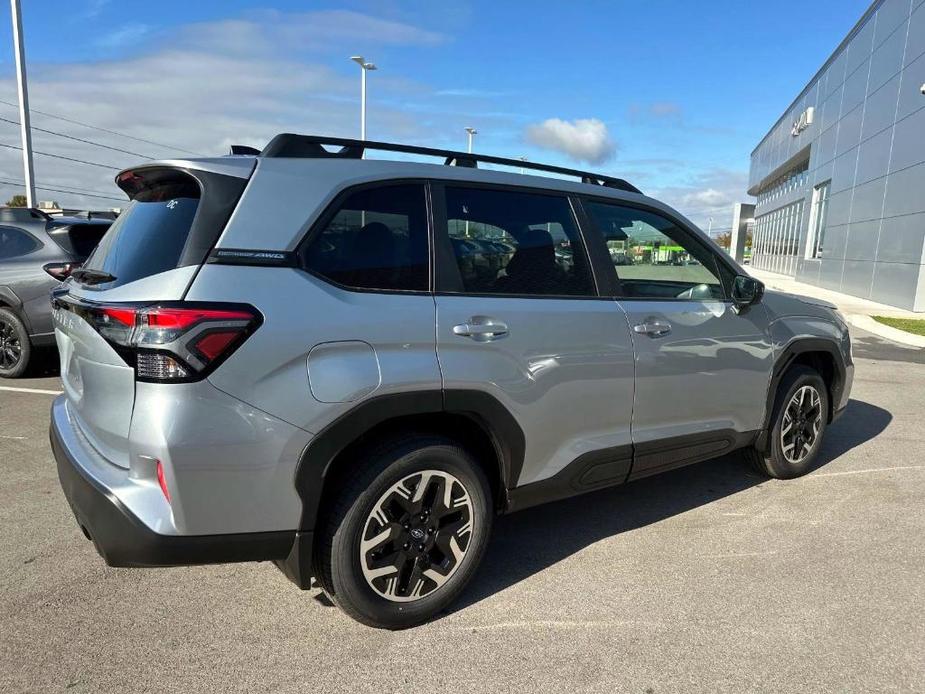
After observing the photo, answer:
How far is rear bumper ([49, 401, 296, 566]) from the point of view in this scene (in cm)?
218

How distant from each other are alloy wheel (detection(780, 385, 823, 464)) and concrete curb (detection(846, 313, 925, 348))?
327 inches

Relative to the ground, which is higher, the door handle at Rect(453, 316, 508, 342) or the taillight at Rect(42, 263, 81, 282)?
the door handle at Rect(453, 316, 508, 342)

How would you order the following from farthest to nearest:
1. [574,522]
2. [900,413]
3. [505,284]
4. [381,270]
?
1. [900,413]
2. [574,522]
3. [505,284]
4. [381,270]

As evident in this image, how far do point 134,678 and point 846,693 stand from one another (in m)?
2.52

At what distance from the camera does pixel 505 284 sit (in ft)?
9.48

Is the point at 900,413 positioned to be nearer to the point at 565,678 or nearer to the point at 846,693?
the point at 846,693

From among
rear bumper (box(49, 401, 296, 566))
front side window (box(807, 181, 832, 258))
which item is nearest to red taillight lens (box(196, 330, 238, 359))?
rear bumper (box(49, 401, 296, 566))

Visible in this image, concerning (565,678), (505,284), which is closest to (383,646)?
(565,678)

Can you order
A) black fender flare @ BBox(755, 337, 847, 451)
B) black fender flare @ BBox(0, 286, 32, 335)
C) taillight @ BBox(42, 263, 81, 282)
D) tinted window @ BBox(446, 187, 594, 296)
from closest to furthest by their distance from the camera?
tinted window @ BBox(446, 187, 594, 296) → black fender flare @ BBox(755, 337, 847, 451) → taillight @ BBox(42, 263, 81, 282) → black fender flare @ BBox(0, 286, 32, 335)

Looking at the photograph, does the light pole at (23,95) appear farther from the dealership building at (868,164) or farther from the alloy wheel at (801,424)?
the dealership building at (868,164)

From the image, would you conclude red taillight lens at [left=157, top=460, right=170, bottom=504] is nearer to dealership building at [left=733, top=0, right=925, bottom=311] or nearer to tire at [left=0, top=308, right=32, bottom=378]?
tire at [left=0, top=308, right=32, bottom=378]

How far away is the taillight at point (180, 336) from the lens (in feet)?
6.89

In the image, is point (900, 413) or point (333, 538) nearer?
point (333, 538)

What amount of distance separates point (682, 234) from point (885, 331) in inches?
434
